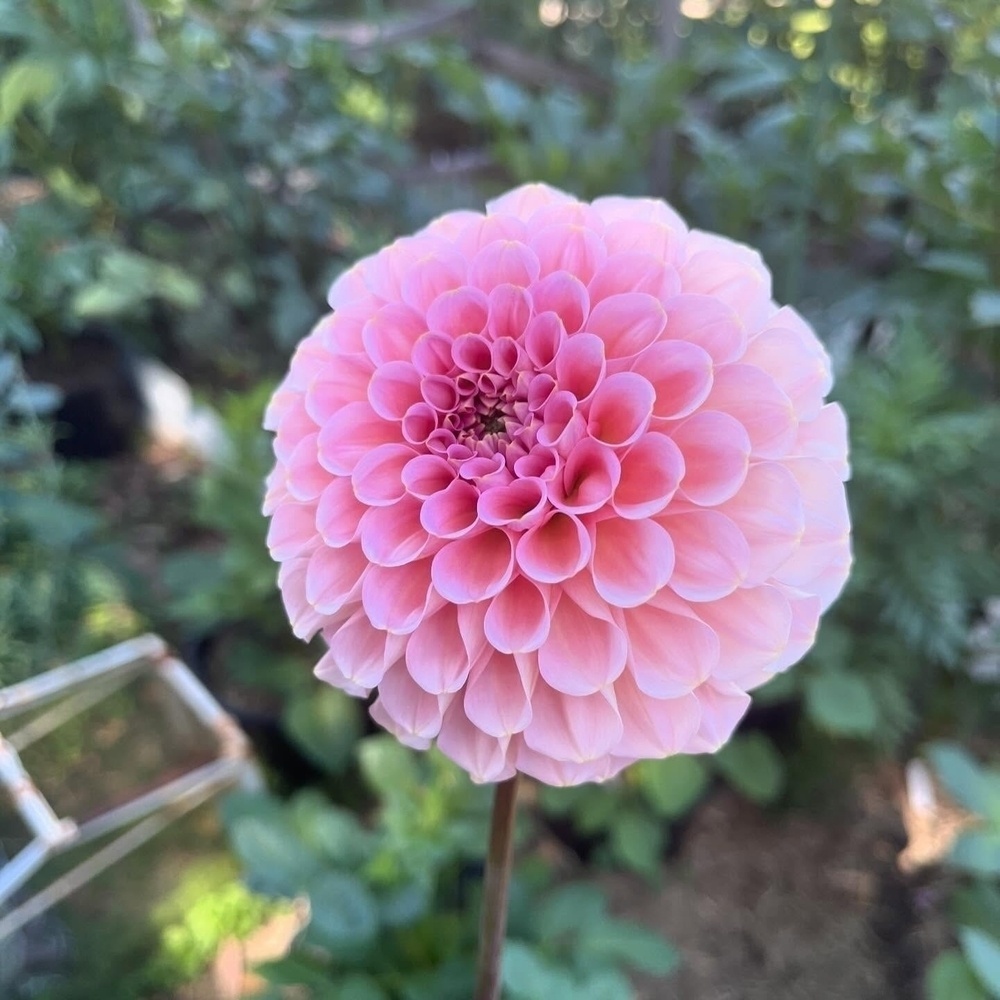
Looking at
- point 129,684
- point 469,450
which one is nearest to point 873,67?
point 469,450

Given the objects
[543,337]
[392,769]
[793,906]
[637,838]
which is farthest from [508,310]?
[793,906]

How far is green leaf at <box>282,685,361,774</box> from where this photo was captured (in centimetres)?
113

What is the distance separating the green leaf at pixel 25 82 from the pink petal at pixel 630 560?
3.01 ft

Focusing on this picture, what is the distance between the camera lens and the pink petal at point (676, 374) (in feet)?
1.19

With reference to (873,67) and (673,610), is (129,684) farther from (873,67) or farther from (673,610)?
Result: (873,67)

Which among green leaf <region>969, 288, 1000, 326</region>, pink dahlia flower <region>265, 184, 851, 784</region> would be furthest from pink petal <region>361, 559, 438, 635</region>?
green leaf <region>969, 288, 1000, 326</region>

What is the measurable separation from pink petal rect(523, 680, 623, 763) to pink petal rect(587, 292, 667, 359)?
161mm

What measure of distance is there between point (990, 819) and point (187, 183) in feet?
4.60

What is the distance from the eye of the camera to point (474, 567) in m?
0.38

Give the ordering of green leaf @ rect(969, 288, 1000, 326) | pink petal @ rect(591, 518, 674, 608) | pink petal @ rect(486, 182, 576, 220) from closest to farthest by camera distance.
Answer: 1. pink petal @ rect(591, 518, 674, 608)
2. pink petal @ rect(486, 182, 576, 220)
3. green leaf @ rect(969, 288, 1000, 326)

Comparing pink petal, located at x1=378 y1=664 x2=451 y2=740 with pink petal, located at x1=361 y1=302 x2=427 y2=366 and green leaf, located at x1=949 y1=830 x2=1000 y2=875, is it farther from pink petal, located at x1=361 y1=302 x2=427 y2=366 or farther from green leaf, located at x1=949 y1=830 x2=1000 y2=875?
green leaf, located at x1=949 y1=830 x2=1000 y2=875

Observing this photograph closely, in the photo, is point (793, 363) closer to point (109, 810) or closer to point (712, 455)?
point (712, 455)

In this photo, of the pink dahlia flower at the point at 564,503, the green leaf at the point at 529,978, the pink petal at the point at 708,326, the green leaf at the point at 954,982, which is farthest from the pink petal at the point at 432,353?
the green leaf at the point at 954,982

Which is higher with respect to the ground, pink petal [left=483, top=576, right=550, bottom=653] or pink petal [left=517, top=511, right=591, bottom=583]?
pink petal [left=517, top=511, right=591, bottom=583]
